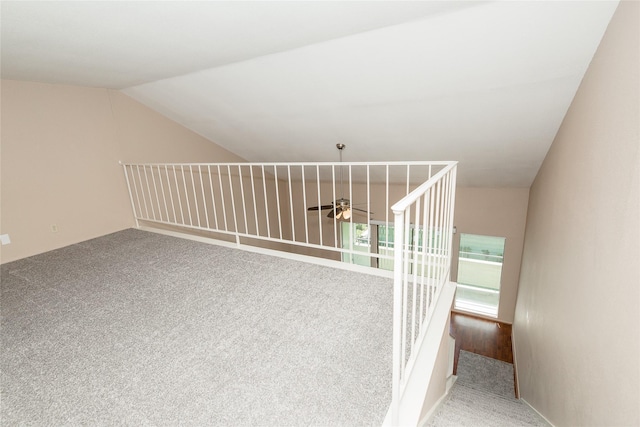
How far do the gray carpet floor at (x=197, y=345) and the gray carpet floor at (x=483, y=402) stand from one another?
67 centimetres

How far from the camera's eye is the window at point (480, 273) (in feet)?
20.2

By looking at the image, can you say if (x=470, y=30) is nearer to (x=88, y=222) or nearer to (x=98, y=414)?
(x=98, y=414)

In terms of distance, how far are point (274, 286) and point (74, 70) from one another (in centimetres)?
299

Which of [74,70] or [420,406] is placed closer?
[420,406]

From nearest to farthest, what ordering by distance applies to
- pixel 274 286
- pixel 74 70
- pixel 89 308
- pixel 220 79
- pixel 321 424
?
pixel 321 424 < pixel 89 308 < pixel 274 286 < pixel 74 70 < pixel 220 79

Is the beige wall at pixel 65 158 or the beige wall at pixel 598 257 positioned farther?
the beige wall at pixel 65 158

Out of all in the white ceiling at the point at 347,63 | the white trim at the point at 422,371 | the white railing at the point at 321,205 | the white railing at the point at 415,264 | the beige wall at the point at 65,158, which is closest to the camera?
the white railing at the point at 415,264

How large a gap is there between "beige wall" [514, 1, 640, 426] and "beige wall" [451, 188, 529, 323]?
2.94 m

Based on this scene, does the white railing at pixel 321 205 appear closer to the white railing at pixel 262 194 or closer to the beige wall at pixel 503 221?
the white railing at pixel 262 194

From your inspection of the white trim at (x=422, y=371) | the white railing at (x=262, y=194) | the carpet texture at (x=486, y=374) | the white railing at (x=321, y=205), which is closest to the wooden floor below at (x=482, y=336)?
the carpet texture at (x=486, y=374)

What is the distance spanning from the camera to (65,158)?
3.65m

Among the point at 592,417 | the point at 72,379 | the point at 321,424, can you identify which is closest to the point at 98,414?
the point at 72,379

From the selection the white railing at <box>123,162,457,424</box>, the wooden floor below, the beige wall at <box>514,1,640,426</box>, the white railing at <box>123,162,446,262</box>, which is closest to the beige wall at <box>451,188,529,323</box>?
the wooden floor below

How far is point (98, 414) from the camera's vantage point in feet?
4.38
